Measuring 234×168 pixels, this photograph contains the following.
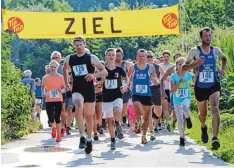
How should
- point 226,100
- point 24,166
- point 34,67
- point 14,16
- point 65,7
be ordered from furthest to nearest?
point 65,7 → point 34,67 → point 14,16 → point 226,100 → point 24,166

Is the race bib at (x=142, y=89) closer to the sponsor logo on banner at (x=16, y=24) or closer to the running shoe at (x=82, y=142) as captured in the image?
the running shoe at (x=82, y=142)

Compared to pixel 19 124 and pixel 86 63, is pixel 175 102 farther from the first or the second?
pixel 19 124

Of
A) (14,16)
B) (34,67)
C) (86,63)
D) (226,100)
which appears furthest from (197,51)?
(34,67)

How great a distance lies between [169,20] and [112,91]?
13.1 m

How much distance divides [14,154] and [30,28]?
15.0 metres

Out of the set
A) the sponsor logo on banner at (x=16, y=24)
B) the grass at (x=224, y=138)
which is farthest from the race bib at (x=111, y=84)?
the sponsor logo on banner at (x=16, y=24)

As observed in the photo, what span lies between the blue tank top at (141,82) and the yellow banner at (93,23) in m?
12.1

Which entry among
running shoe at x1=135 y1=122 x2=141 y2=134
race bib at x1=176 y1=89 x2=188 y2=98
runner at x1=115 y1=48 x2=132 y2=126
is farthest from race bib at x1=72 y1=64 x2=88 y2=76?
running shoe at x1=135 y1=122 x2=141 y2=134

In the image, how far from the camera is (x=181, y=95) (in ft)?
42.2


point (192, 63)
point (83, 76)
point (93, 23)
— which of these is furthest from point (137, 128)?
point (93, 23)

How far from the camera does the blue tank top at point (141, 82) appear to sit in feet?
43.0

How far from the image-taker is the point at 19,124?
46.8ft

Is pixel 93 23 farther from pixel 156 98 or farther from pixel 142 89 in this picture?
pixel 142 89

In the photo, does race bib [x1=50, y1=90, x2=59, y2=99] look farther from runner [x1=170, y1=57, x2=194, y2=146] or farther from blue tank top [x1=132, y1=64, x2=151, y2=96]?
runner [x1=170, y1=57, x2=194, y2=146]
